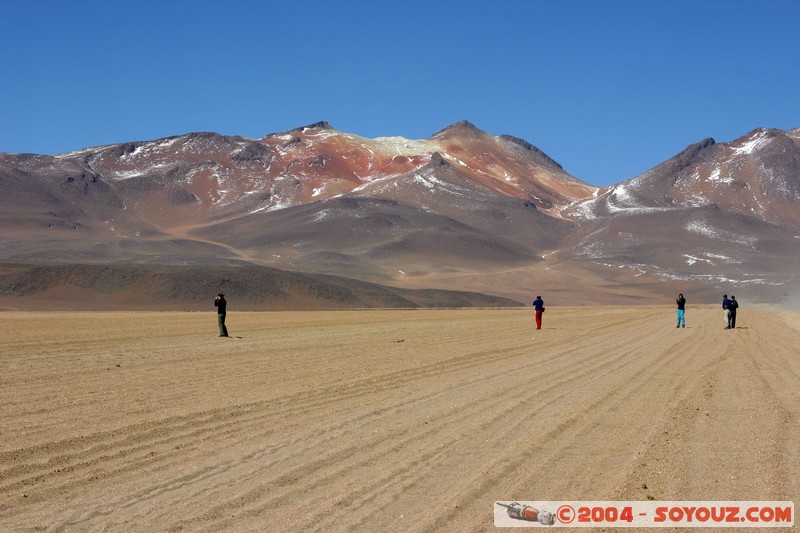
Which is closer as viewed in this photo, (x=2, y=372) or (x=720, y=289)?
(x=2, y=372)

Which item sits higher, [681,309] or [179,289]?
[179,289]

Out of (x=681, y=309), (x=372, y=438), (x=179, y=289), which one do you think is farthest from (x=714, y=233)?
(x=372, y=438)

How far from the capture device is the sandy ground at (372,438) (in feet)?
27.2

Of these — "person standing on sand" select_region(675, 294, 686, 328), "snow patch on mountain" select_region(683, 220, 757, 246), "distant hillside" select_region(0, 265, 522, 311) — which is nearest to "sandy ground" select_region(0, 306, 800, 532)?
"person standing on sand" select_region(675, 294, 686, 328)

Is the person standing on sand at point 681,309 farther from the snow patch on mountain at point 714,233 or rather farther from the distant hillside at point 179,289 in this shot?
the snow patch on mountain at point 714,233

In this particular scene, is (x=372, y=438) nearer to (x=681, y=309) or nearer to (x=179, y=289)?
(x=681, y=309)

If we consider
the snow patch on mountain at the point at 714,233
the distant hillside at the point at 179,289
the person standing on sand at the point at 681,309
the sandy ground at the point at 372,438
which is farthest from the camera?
the snow patch on mountain at the point at 714,233

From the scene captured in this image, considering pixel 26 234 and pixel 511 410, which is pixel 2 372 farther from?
pixel 26 234

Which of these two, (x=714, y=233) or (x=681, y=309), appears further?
(x=714, y=233)

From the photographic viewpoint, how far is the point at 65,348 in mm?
25234

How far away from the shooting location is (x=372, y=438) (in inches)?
441

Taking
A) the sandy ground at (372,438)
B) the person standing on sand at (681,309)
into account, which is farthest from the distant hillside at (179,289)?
the sandy ground at (372,438)

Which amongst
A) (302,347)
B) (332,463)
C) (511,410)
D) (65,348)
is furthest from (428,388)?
(65,348)

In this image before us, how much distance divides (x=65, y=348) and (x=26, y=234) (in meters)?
162
